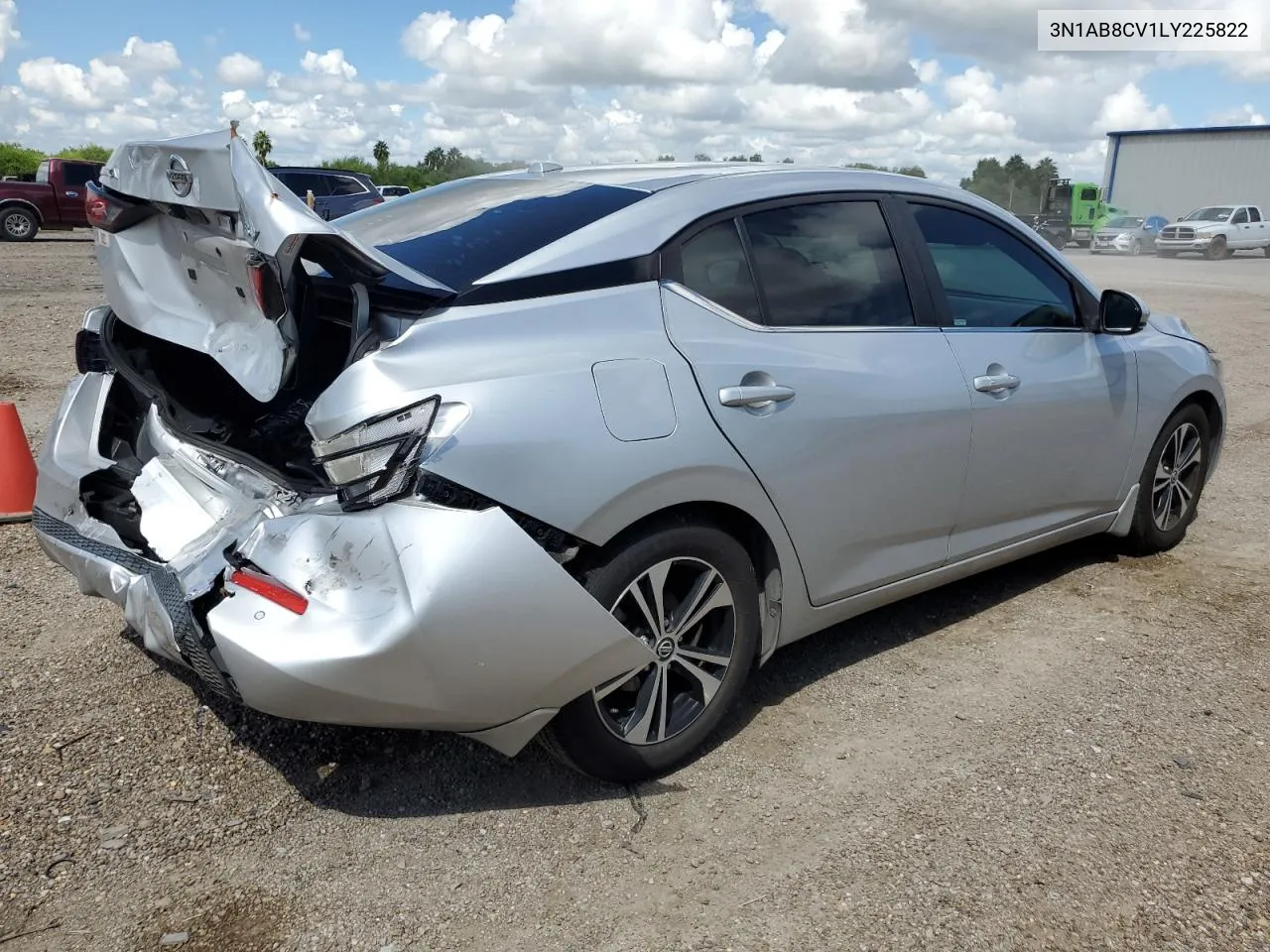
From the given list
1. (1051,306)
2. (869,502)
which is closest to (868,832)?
(869,502)

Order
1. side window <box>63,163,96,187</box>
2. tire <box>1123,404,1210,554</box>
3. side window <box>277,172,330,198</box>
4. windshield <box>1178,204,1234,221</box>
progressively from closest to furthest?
tire <box>1123,404,1210,554</box> → side window <box>277,172,330,198</box> → side window <box>63,163,96,187</box> → windshield <box>1178,204,1234,221</box>

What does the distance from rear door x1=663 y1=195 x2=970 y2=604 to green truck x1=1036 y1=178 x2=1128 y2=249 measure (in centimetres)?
3919

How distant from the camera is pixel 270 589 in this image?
8.11 feet

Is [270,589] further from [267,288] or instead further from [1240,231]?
[1240,231]

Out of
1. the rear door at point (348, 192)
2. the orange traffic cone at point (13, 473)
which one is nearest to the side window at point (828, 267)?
the orange traffic cone at point (13, 473)

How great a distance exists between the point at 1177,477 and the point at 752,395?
285cm

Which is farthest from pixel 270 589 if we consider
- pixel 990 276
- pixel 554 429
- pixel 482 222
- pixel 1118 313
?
pixel 1118 313

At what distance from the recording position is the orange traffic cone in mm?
4992

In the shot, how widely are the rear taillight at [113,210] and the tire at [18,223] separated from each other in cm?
2389

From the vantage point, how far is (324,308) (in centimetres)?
309

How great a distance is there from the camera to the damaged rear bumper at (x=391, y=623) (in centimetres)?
238

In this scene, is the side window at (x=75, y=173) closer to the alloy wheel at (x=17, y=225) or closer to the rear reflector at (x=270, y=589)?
the alloy wheel at (x=17, y=225)

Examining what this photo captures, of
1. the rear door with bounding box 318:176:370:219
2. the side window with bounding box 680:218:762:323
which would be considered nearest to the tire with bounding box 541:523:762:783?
the side window with bounding box 680:218:762:323

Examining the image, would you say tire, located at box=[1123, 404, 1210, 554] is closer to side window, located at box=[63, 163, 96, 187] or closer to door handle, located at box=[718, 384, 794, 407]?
door handle, located at box=[718, 384, 794, 407]
